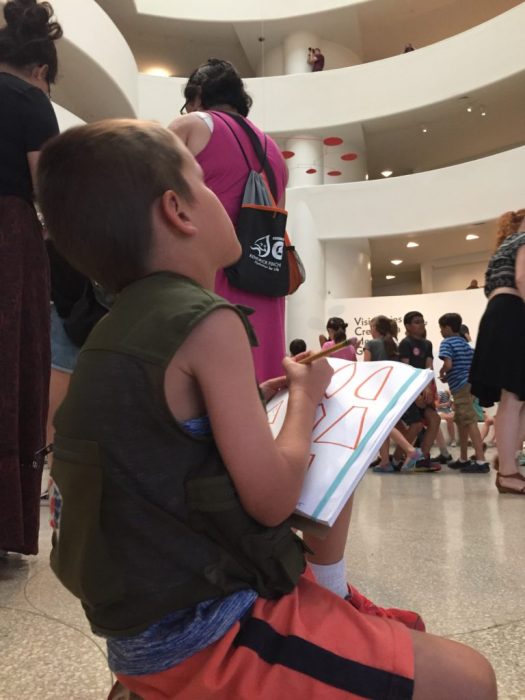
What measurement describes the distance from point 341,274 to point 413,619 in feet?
33.5

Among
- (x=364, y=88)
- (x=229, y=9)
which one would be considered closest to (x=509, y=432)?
(x=364, y=88)


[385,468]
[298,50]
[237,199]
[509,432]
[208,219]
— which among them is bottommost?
A: [385,468]

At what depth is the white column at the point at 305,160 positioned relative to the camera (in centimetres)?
1113

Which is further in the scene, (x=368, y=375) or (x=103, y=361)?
(x=368, y=375)

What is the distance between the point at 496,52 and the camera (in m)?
10.1

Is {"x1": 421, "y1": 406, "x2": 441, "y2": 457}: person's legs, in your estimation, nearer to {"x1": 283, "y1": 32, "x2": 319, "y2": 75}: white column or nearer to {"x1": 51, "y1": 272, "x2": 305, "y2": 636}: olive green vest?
{"x1": 51, "y1": 272, "x2": 305, "y2": 636}: olive green vest

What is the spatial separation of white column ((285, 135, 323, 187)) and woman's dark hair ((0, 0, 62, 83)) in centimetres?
970

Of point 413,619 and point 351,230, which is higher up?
point 351,230

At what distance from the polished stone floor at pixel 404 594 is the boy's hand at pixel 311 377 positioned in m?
0.59

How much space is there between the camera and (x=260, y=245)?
5.12 ft

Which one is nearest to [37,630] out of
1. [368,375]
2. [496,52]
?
[368,375]

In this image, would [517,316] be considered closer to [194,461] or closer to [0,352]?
[0,352]

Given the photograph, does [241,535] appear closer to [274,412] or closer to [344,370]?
[274,412]

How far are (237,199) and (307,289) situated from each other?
8799 millimetres
